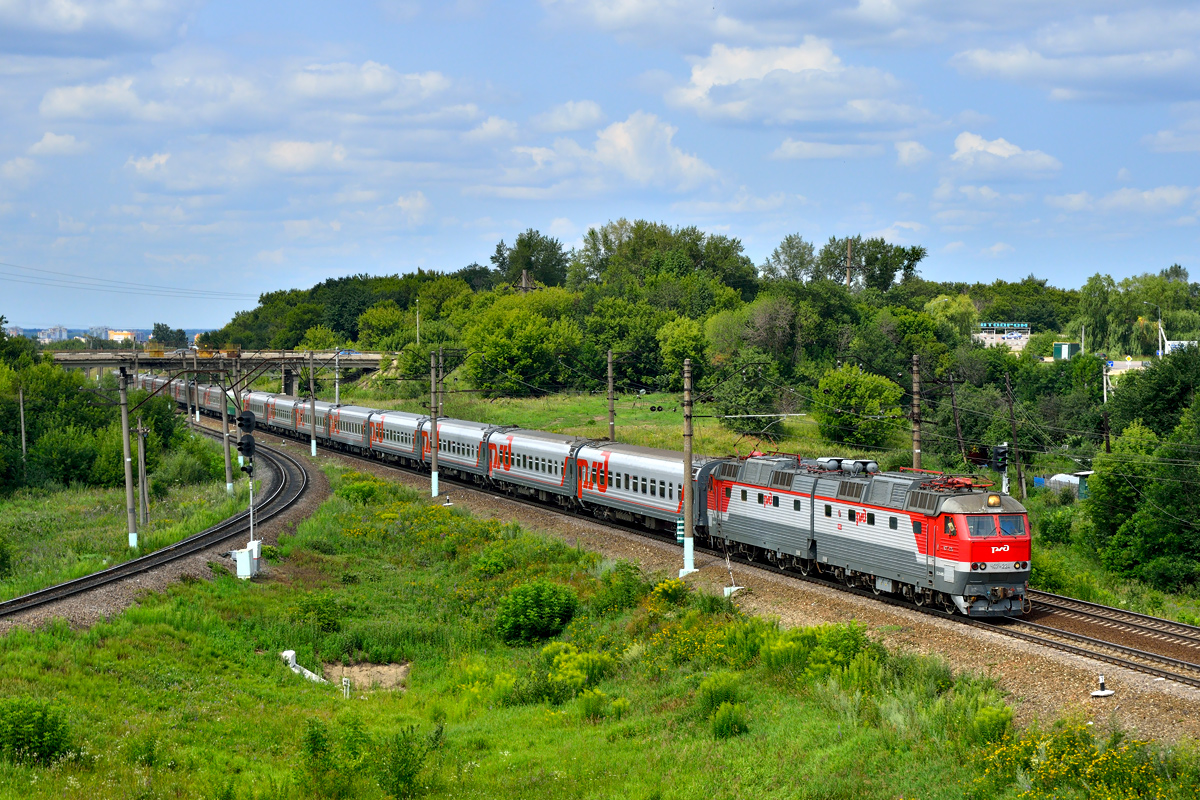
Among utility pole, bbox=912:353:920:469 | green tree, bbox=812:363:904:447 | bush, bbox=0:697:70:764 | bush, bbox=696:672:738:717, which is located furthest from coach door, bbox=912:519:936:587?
green tree, bbox=812:363:904:447

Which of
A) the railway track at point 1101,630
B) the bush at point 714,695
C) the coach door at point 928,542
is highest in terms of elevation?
the coach door at point 928,542

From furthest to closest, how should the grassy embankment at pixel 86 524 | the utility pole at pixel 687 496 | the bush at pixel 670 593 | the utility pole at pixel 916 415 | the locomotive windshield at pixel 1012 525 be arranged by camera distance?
the utility pole at pixel 916 415, the grassy embankment at pixel 86 524, the utility pole at pixel 687 496, the bush at pixel 670 593, the locomotive windshield at pixel 1012 525

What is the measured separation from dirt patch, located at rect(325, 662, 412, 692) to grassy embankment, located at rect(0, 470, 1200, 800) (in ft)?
1.38

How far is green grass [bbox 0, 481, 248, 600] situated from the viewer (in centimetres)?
3394

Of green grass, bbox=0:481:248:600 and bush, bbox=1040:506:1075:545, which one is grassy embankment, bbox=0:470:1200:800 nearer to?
green grass, bbox=0:481:248:600

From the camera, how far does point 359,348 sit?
14088 cm

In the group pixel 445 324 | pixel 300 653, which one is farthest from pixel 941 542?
pixel 445 324

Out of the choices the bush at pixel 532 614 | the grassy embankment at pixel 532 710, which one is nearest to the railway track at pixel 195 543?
the grassy embankment at pixel 532 710

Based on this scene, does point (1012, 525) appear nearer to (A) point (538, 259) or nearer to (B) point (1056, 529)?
(B) point (1056, 529)

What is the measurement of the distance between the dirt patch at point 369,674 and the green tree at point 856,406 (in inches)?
1983

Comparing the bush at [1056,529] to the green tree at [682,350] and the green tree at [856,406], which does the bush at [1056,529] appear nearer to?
the green tree at [856,406]

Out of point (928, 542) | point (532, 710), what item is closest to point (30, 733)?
point (532, 710)

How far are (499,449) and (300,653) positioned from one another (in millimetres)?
23903

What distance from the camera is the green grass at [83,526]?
33.9 meters
